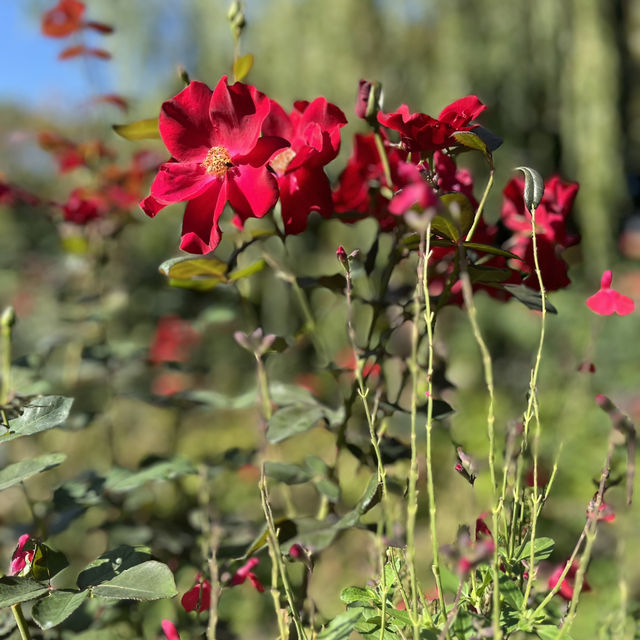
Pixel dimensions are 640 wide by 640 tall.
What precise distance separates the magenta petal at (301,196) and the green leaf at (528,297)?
0.17 metres

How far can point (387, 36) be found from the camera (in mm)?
3137

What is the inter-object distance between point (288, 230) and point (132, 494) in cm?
57

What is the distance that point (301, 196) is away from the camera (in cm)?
A: 57

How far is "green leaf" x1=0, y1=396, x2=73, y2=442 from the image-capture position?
49 cm

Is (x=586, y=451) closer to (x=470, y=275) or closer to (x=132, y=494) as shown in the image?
(x=132, y=494)

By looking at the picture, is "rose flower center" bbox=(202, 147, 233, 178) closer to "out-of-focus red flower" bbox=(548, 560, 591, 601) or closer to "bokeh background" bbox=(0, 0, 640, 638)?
"out-of-focus red flower" bbox=(548, 560, 591, 601)

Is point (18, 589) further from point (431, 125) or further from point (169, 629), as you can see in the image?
point (431, 125)

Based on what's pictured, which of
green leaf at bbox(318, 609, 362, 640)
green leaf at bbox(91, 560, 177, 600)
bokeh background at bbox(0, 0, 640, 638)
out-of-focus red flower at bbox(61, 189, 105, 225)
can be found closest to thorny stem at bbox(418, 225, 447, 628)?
green leaf at bbox(318, 609, 362, 640)

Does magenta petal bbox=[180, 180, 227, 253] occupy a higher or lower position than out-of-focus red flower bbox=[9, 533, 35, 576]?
higher

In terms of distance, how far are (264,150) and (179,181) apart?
0.24ft

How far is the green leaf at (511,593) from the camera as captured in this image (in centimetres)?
48

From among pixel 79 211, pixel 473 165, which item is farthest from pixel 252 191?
pixel 473 165

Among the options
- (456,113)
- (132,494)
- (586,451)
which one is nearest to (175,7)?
(586,451)

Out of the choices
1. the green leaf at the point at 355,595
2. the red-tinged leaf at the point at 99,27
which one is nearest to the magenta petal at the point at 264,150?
the green leaf at the point at 355,595
